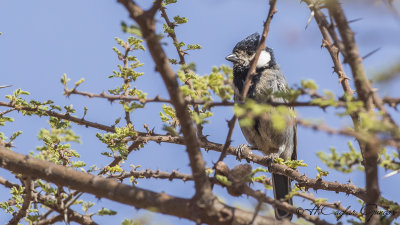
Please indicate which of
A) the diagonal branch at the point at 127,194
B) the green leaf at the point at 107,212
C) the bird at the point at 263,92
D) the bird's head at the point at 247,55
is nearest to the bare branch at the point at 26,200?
the diagonal branch at the point at 127,194

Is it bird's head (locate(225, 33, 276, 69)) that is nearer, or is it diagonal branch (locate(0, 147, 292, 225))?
diagonal branch (locate(0, 147, 292, 225))

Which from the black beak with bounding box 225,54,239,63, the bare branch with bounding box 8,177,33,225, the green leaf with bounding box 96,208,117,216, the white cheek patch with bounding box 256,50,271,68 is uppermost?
the black beak with bounding box 225,54,239,63

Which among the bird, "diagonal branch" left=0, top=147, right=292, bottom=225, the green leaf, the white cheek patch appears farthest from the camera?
the white cheek patch

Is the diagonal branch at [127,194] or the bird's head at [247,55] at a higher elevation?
the bird's head at [247,55]

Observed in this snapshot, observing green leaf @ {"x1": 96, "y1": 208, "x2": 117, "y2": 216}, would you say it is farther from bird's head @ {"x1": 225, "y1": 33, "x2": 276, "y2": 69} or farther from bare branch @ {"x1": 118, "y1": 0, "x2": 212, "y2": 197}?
bird's head @ {"x1": 225, "y1": 33, "x2": 276, "y2": 69}

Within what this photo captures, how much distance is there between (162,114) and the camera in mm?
4363

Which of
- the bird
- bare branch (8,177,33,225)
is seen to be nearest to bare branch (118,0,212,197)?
bare branch (8,177,33,225)

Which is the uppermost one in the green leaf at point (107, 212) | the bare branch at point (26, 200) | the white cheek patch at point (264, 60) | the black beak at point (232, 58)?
the black beak at point (232, 58)

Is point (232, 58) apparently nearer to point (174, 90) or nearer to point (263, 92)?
point (263, 92)

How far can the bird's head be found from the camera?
6617 millimetres

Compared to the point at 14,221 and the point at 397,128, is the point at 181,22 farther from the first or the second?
the point at 397,128

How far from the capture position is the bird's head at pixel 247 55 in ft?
21.7

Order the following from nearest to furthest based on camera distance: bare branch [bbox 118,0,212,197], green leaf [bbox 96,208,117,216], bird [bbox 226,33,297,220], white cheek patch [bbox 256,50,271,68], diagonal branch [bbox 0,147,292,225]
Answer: bare branch [bbox 118,0,212,197] → diagonal branch [bbox 0,147,292,225] → green leaf [bbox 96,208,117,216] → bird [bbox 226,33,297,220] → white cheek patch [bbox 256,50,271,68]

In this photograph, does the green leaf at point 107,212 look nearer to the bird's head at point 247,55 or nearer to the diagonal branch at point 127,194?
the diagonal branch at point 127,194
